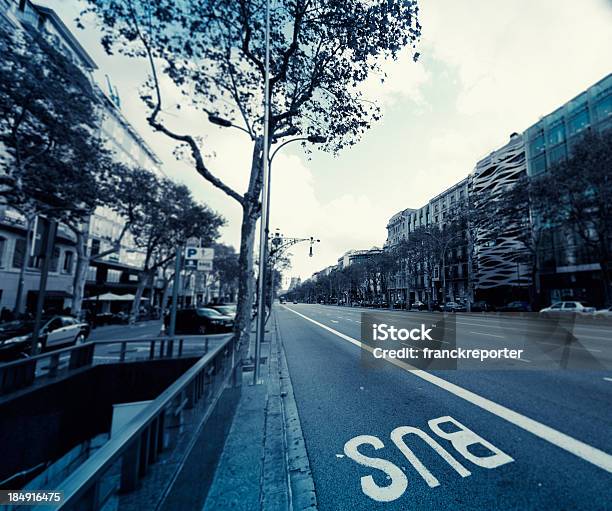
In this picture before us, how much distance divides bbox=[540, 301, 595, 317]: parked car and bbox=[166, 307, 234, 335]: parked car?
28.3 meters

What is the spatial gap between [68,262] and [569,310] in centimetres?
4754

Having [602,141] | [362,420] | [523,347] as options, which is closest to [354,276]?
[602,141]

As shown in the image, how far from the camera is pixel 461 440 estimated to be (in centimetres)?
383

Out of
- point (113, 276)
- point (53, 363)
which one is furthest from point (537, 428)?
point (113, 276)

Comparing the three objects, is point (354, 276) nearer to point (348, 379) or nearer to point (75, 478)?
point (348, 379)

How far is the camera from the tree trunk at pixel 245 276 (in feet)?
27.5

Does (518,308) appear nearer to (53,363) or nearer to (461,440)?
(461,440)

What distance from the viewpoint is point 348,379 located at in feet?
22.7

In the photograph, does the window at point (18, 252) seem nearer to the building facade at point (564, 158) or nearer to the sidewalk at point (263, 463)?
the sidewalk at point (263, 463)

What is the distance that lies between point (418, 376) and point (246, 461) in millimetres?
4960

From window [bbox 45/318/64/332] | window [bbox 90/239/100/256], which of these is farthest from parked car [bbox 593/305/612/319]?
window [bbox 90/239/100/256]

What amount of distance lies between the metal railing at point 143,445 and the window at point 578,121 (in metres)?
44.1

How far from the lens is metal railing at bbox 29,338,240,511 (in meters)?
1.20

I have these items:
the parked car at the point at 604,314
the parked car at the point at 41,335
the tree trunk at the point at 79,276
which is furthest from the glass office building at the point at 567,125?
the tree trunk at the point at 79,276
